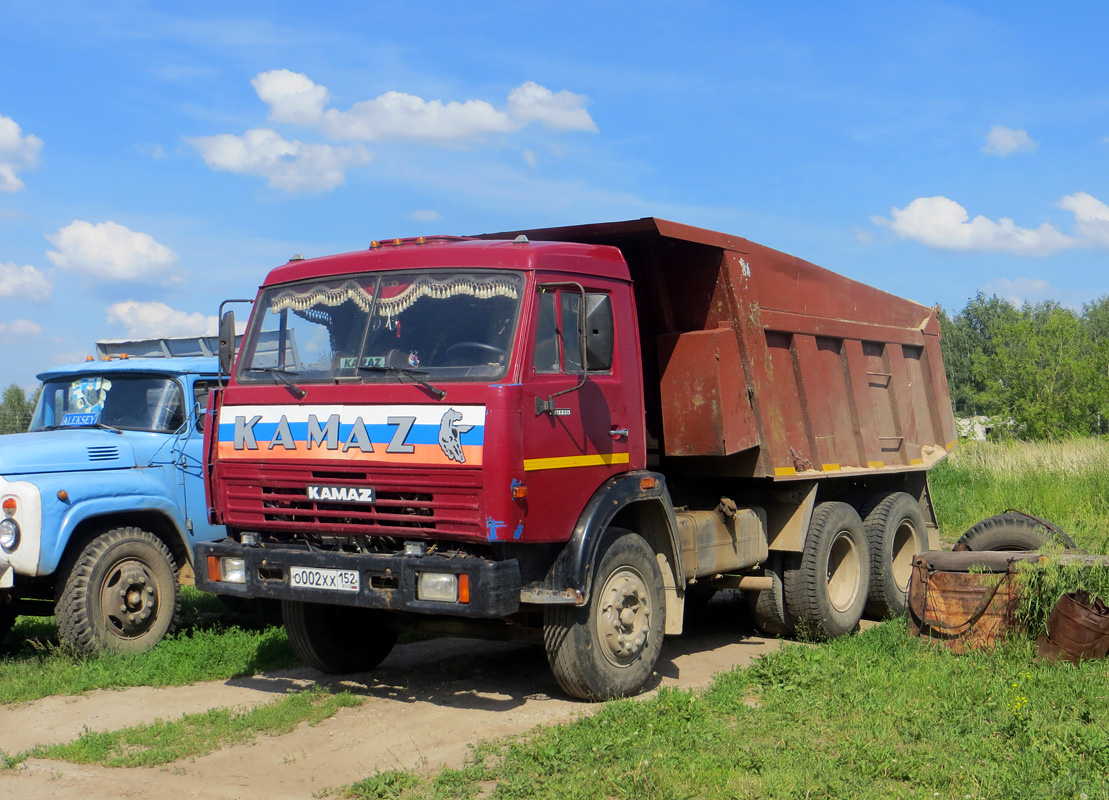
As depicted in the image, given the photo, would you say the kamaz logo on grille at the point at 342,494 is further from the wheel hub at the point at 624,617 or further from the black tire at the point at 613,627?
the wheel hub at the point at 624,617

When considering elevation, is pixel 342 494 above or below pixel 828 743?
above

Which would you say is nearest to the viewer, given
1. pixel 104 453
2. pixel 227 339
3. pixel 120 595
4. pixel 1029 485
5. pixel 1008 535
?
pixel 227 339

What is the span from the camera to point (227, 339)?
6.90 m

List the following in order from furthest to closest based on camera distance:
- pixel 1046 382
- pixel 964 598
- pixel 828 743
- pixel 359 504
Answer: pixel 1046 382 → pixel 964 598 → pixel 359 504 → pixel 828 743

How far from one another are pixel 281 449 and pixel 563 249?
211cm

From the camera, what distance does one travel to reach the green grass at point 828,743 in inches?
182

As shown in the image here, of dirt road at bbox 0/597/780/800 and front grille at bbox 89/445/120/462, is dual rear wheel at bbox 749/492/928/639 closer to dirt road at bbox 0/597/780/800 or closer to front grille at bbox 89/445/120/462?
dirt road at bbox 0/597/780/800

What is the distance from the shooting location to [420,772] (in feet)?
16.6

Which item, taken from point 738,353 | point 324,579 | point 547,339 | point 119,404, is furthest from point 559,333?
point 119,404

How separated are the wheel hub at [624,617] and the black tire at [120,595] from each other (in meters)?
3.86

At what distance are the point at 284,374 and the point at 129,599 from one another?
277cm

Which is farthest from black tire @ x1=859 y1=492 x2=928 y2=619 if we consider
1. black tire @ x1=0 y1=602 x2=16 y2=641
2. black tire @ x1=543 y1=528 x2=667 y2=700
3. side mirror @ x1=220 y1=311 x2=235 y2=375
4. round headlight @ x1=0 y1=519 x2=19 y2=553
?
black tire @ x1=0 y1=602 x2=16 y2=641

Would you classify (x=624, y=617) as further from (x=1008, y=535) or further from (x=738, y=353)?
(x=1008, y=535)

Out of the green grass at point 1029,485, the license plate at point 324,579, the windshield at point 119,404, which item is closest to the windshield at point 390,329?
the license plate at point 324,579
